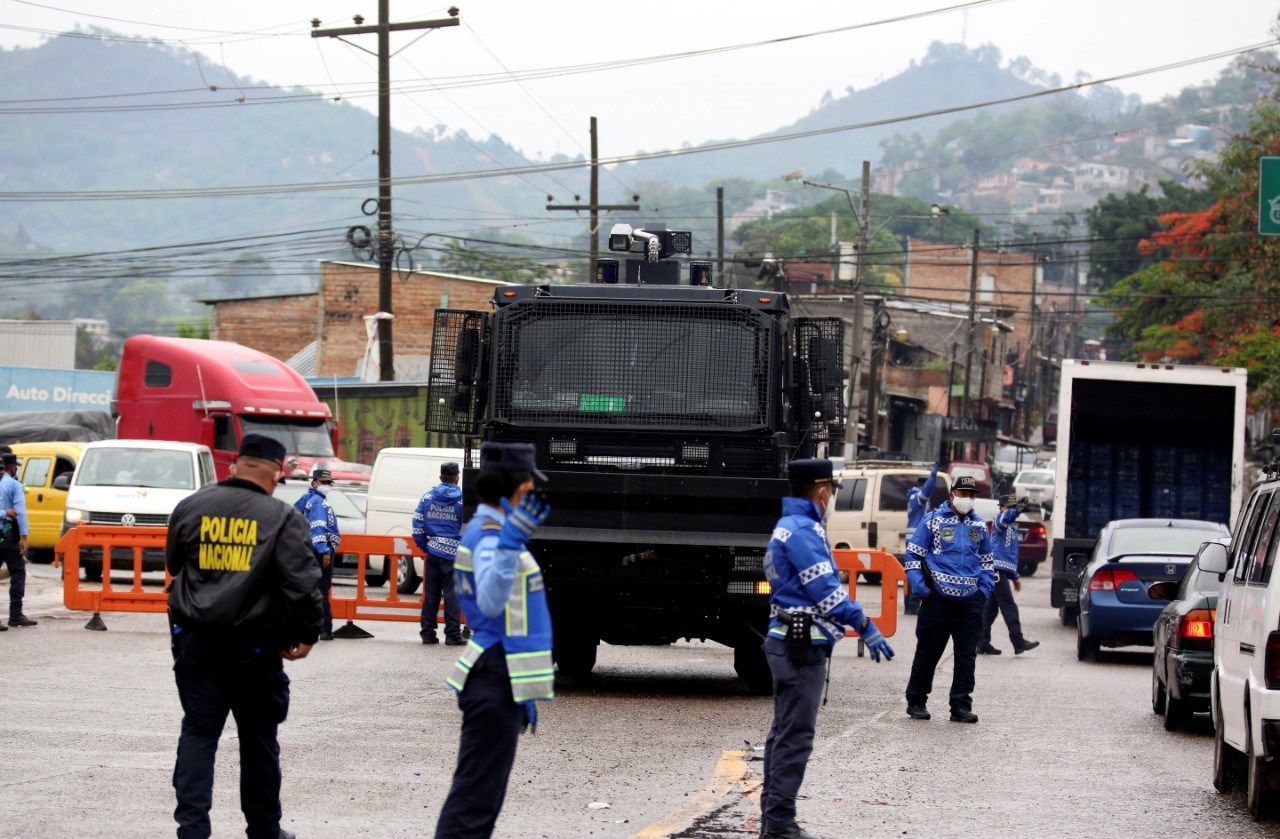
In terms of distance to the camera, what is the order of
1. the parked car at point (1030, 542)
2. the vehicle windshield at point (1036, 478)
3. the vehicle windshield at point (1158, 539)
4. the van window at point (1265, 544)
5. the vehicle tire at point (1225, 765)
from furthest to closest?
the vehicle windshield at point (1036, 478) → the parked car at point (1030, 542) → the vehicle windshield at point (1158, 539) → the vehicle tire at point (1225, 765) → the van window at point (1265, 544)

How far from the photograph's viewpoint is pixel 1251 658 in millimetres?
8938

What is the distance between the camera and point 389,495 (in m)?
26.1

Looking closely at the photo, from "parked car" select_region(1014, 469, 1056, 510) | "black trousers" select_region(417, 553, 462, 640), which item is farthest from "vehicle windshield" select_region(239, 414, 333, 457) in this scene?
"parked car" select_region(1014, 469, 1056, 510)

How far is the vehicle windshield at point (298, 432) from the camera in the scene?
3048 centimetres

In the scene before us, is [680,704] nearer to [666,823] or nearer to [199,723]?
[666,823]

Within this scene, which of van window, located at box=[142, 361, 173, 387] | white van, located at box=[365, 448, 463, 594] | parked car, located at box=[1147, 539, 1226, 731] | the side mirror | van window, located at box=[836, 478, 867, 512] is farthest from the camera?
van window, located at box=[142, 361, 173, 387]

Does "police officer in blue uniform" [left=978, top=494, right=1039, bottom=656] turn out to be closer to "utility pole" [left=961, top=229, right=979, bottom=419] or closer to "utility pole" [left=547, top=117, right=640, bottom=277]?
"utility pole" [left=547, top=117, right=640, bottom=277]

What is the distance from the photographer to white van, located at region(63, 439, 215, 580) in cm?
2425

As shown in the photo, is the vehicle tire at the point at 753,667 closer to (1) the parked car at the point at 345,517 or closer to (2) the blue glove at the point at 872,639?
(2) the blue glove at the point at 872,639

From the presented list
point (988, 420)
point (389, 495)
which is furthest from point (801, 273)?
point (389, 495)

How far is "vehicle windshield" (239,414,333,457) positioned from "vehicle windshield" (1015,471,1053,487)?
2663cm

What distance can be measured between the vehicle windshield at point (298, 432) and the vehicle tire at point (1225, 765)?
876 inches

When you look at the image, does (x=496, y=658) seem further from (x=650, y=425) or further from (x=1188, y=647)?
(x=650, y=425)

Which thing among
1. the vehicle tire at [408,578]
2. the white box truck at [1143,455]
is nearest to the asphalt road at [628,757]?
the vehicle tire at [408,578]
